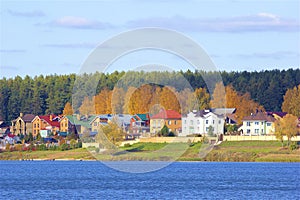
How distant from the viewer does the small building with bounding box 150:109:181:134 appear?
120194 mm

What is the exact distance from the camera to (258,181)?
75.2 meters

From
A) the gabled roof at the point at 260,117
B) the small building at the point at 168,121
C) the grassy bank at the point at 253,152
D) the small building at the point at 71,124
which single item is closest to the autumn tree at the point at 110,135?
the grassy bank at the point at 253,152

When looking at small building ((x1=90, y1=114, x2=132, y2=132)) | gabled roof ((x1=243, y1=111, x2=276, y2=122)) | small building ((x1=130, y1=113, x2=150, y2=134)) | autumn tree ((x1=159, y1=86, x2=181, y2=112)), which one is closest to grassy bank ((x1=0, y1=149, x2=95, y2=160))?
small building ((x1=90, y1=114, x2=132, y2=132))

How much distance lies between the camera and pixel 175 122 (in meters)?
122

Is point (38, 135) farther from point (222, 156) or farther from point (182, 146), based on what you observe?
point (222, 156)

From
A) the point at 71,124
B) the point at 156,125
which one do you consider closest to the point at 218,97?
the point at 156,125

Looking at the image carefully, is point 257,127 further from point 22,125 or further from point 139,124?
point 22,125

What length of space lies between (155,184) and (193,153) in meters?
36.2

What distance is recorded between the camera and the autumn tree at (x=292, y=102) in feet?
450

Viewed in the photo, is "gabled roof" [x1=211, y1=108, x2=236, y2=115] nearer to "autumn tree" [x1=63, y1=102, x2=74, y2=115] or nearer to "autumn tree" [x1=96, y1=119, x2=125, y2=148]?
"autumn tree" [x1=96, y1=119, x2=125, y2=148]

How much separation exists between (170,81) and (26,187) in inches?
3158

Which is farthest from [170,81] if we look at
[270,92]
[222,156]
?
[222,156]

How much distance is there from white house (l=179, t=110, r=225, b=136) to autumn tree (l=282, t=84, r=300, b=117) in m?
15.9

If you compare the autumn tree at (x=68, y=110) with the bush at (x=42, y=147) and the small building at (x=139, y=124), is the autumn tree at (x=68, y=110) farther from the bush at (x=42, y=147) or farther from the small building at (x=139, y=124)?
the bush at (x=42, y=147)
